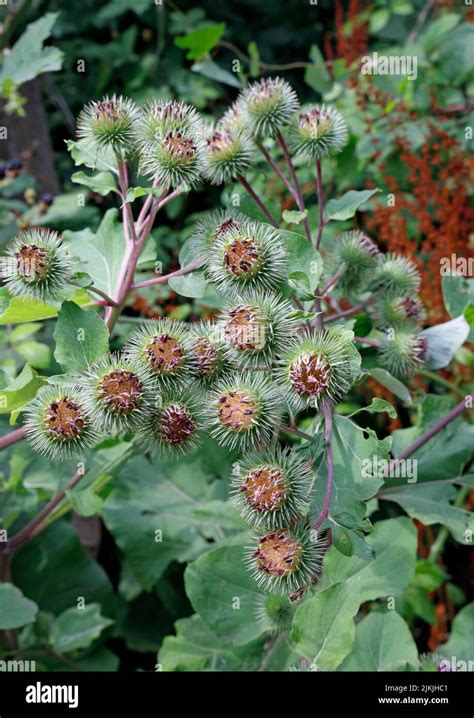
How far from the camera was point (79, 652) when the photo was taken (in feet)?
7.73

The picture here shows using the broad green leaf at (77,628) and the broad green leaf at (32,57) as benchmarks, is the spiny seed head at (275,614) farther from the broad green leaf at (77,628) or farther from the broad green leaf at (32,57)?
the broad green leaf at (32,57)

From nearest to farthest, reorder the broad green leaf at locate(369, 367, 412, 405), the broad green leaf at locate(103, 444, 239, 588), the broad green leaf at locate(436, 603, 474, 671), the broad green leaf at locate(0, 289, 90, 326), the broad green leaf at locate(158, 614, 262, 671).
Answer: the broad green leaf at locate(0, 289, 90, 326) < the broad green leaf at locate(369, 367, 412, 405) < the broad green leaf at locate(158, 614, 262, 671) < the broad green leaf at locate(436, 603, 474, 671) < the broad green leaf at locate(103, 444, 239, 588)

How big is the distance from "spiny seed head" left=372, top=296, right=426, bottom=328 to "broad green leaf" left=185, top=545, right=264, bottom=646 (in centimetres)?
59

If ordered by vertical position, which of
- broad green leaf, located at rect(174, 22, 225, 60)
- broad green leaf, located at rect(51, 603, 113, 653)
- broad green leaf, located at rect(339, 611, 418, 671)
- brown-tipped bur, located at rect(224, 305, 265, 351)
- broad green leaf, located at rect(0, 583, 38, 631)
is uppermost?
broad green leaf, located at rect(174, 22, 225, 60)

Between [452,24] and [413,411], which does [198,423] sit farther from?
[452,24]

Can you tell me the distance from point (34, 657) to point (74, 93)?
314 cm

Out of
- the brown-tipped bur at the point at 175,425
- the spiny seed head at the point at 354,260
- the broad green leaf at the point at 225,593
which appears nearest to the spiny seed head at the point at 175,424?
the brown-tipped bur at the point at 175,425

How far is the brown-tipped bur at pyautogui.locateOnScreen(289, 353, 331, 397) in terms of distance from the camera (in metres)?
1.33

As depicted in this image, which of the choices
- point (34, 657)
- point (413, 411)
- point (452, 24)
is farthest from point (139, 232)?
point (452, 24)

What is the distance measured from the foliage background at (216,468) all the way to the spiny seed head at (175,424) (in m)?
0.25

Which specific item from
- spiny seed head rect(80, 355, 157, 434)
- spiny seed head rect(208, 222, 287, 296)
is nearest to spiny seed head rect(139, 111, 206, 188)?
spiny seed head rect(208, 222, 287, 296)

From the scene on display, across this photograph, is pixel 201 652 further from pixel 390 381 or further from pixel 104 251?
pixel 104 251

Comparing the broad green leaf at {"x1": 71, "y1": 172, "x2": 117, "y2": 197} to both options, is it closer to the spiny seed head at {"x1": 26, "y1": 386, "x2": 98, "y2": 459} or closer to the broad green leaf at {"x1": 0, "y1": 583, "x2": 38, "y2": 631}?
the spiny seed head at {"x1": 26, "y1": 386, "x2": 98, "y2": 459}

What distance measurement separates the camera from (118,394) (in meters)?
1.33
